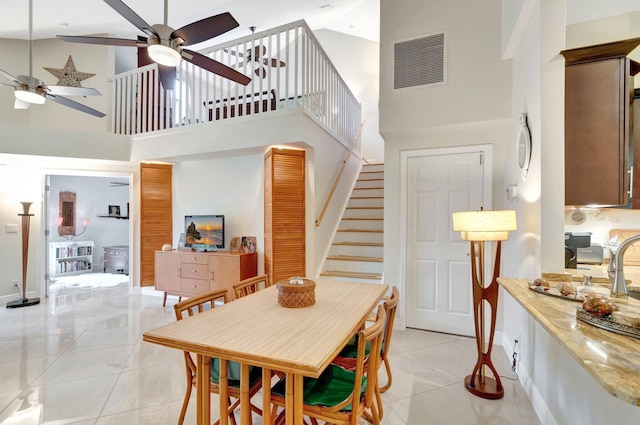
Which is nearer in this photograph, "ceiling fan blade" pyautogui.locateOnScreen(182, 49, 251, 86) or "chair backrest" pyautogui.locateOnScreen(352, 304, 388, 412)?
"chair backrest" pyautogui.locateOnScreen(352, 304, 388, 412)

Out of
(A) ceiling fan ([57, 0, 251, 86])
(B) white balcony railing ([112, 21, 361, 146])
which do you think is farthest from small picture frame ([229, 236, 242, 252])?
(A) ceiling fan ([57, 0, 251, 86])

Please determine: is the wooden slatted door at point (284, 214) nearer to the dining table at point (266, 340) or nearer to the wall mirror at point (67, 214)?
the dining table at point (266, 340)

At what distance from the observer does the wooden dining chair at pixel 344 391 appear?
4.66ft

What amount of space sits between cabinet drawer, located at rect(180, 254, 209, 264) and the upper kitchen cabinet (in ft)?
14.1

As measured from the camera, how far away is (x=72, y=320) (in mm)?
4062

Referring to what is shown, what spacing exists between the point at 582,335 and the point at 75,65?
23.3ft

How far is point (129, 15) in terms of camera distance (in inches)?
83.4

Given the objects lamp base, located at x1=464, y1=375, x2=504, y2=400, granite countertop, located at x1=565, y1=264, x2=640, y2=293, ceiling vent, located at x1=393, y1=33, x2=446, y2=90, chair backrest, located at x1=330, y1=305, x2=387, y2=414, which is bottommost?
lamp base, located at x1=464, y1=375, x2=504, y2=400

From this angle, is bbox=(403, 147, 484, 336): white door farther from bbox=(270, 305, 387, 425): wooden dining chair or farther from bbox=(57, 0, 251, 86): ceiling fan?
bbox=(57, 0, 251, 86): ceiling fan

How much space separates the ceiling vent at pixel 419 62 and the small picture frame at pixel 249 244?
118 inches

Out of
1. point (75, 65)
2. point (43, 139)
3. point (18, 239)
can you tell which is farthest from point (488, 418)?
point (75, 65)

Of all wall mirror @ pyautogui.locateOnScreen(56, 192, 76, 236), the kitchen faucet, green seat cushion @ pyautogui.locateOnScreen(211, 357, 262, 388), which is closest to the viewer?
the kitchen faucet

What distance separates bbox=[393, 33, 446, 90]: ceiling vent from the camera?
3.28 m

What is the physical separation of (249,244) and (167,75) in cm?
265
